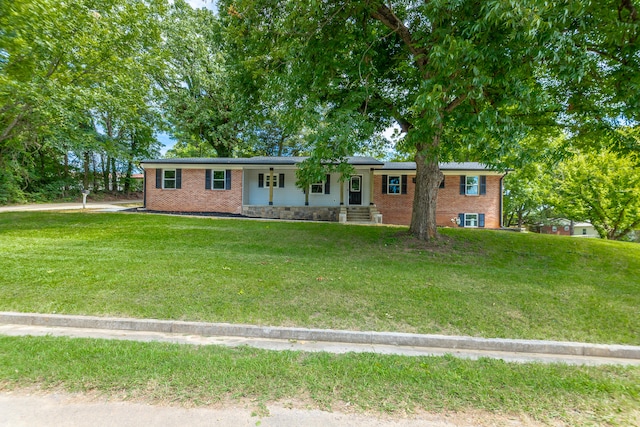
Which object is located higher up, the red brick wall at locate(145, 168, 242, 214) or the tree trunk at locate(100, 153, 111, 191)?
the tree trunk at locate(100, 153, 111, 191)

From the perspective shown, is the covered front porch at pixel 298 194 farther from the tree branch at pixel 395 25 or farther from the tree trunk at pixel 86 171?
the tree trunk at pixel 86 171

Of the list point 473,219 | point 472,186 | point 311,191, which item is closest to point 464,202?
point 472,186

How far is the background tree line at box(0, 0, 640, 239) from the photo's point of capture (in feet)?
18.1

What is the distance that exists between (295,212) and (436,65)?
39.1 ft

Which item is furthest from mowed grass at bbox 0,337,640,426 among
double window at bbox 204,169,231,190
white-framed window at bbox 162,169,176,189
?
white-framed window at bbox 162,169,176,189

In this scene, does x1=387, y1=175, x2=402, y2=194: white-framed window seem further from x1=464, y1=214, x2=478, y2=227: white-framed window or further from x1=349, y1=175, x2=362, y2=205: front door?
x1=464, y1=214, x2=478, y2=227: white-framed window

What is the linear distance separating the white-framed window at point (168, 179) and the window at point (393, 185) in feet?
38.7

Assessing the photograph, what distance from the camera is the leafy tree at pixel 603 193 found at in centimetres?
1845

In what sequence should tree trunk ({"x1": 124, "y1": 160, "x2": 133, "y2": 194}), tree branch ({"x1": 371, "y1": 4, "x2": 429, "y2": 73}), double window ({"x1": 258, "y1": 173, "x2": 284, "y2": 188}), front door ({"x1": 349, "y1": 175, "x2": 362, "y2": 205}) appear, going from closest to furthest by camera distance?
tree branch ({"x1": 371, "y1": 4, "x2": 429, "y2": 73})
double window ({"x1": 258, "y1": 173, "x2": 284, "y2": 188})
front door ({"x1": 349, "y1": 175, "x2": 362, "y2": 205})
tree trunk ({"x1": 124, "y1": 160, "x2": 133, "y2": 194})

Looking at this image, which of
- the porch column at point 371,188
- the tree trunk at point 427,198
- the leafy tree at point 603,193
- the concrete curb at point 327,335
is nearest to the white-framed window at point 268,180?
the porch column at point 371,188

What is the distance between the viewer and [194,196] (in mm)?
16781

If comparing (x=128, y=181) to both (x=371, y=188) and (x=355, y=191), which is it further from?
(x=371, y=188)

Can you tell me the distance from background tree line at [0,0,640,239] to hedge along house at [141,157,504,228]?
178 inches

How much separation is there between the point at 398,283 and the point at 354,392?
320cm
